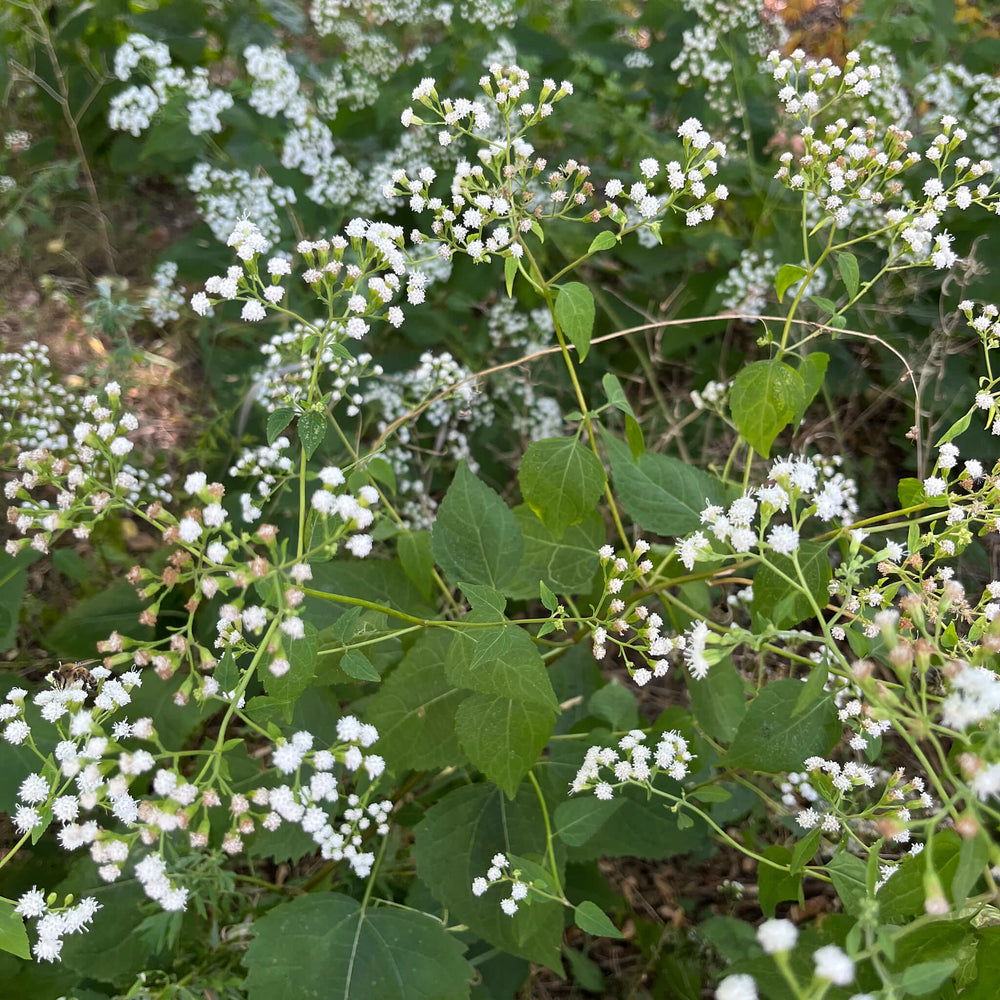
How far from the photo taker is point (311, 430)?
1632mm

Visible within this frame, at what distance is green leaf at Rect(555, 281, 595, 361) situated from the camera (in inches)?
69.0

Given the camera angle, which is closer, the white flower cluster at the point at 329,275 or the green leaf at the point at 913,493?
the white flower cluster at the point at 329,275

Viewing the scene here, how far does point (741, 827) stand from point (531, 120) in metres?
2.88

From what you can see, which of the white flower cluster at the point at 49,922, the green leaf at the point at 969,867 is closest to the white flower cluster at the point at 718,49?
the green leaf at the point at 969,867

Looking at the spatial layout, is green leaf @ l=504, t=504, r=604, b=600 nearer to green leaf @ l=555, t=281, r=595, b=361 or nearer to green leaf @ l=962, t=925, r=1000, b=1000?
green leaf @ l=555, t=281, r=595, b=361

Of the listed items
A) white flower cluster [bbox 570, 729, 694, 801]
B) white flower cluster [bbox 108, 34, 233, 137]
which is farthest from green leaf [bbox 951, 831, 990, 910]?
white flower cluster [bbox 108, 34, 233, 137]

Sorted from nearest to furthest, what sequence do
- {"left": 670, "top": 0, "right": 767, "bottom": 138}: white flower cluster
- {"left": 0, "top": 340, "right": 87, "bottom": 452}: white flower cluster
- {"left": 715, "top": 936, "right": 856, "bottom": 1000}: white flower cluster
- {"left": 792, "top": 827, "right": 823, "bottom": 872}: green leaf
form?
{"left": 715, "top": 936, "right": 856, "bottom": 1000}: white flower cluster < {"left": 792, "top": 827, "right": 823, "bottom": 872}: green leaf < {"left": 0, "top": 340, "right": 87, "bottom": 452}: white flower cluster < {"left": 670, "top": 0, "right": 767, "bottom": 138}: white flower cluster

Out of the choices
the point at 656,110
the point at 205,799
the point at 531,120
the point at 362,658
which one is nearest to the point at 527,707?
the point at 362,658

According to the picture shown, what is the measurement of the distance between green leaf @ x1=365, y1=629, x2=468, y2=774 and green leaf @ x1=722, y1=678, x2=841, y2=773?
0.79 meters

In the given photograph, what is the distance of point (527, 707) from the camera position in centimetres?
185

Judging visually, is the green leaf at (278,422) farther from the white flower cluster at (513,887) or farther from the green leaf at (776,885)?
the green leaf at (776,885)

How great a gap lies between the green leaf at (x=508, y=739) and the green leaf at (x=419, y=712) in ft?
0.84

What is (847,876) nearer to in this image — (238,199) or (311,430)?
(311,430)

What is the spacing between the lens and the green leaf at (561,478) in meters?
1.89
